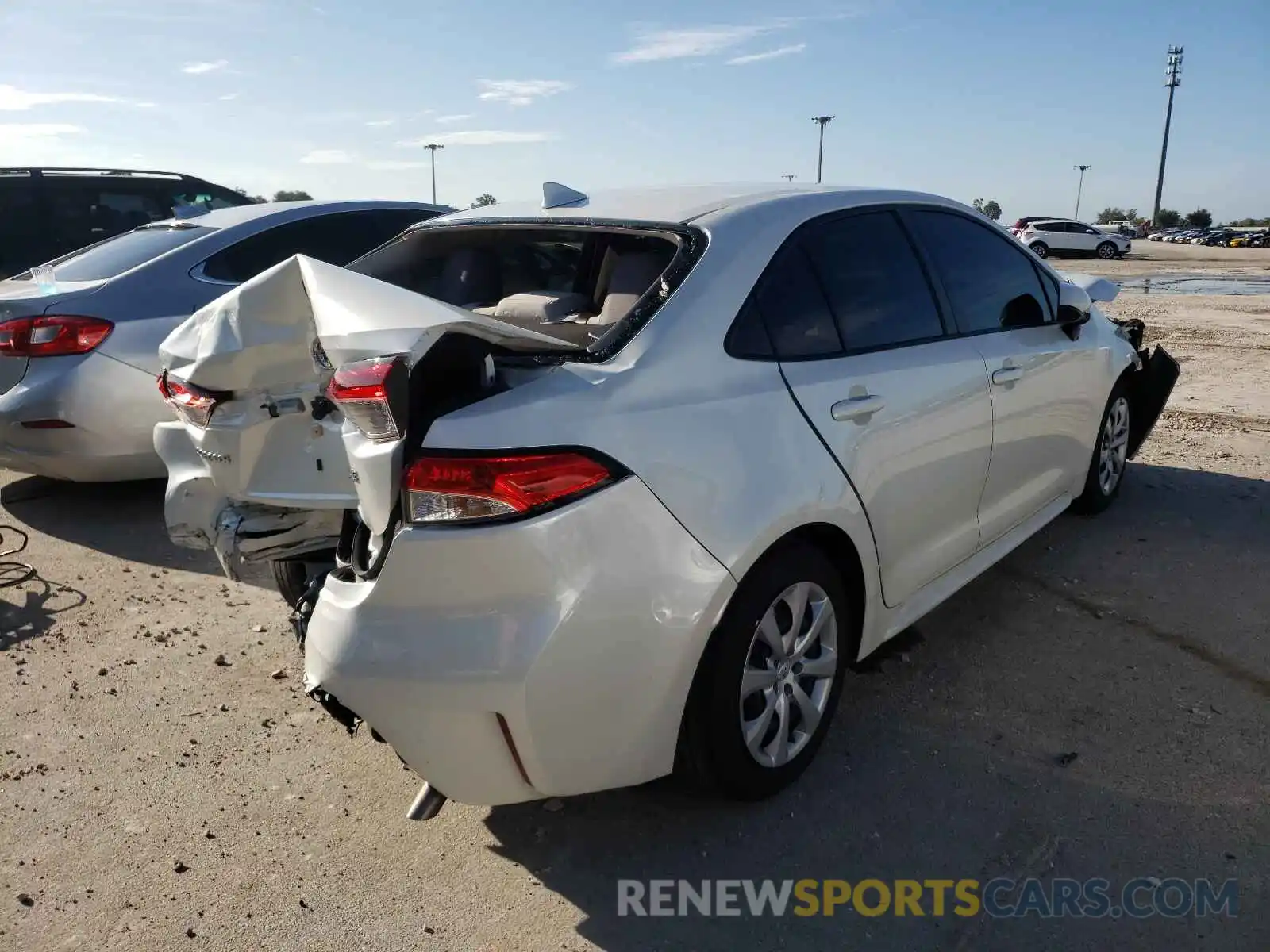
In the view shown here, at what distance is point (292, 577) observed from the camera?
3.53m

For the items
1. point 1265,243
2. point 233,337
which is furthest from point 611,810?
point 1265,243

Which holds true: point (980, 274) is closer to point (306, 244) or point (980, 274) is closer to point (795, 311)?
point (795, 311)

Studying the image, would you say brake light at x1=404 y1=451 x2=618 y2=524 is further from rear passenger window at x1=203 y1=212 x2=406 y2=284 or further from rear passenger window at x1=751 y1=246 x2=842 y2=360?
rear passenger window at x1=203 y1=212 x2=406 y2=284

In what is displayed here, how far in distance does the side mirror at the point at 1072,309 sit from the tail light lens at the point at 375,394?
3125 mm

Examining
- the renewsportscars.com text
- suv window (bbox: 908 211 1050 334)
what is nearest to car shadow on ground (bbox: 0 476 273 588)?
the renewsportscars.com text

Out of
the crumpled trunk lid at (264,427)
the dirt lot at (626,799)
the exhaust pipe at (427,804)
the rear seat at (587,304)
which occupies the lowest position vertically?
the dirt lot at (626,799)

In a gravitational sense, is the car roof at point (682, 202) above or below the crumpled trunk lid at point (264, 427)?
above

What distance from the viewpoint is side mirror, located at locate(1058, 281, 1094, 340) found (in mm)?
4180

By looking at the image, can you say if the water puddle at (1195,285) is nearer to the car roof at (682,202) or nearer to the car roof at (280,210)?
the car roof at (280,210)

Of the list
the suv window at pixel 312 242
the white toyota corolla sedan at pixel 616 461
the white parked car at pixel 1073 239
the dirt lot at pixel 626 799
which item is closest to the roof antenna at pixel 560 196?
the white toyota corolla sedan at pixel 616 461

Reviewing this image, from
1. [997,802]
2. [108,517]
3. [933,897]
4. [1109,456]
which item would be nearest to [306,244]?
[108,517]

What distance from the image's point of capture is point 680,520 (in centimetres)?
230

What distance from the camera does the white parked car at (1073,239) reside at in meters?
37.1

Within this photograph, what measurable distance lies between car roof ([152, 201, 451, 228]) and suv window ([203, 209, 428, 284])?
0.12 ft
